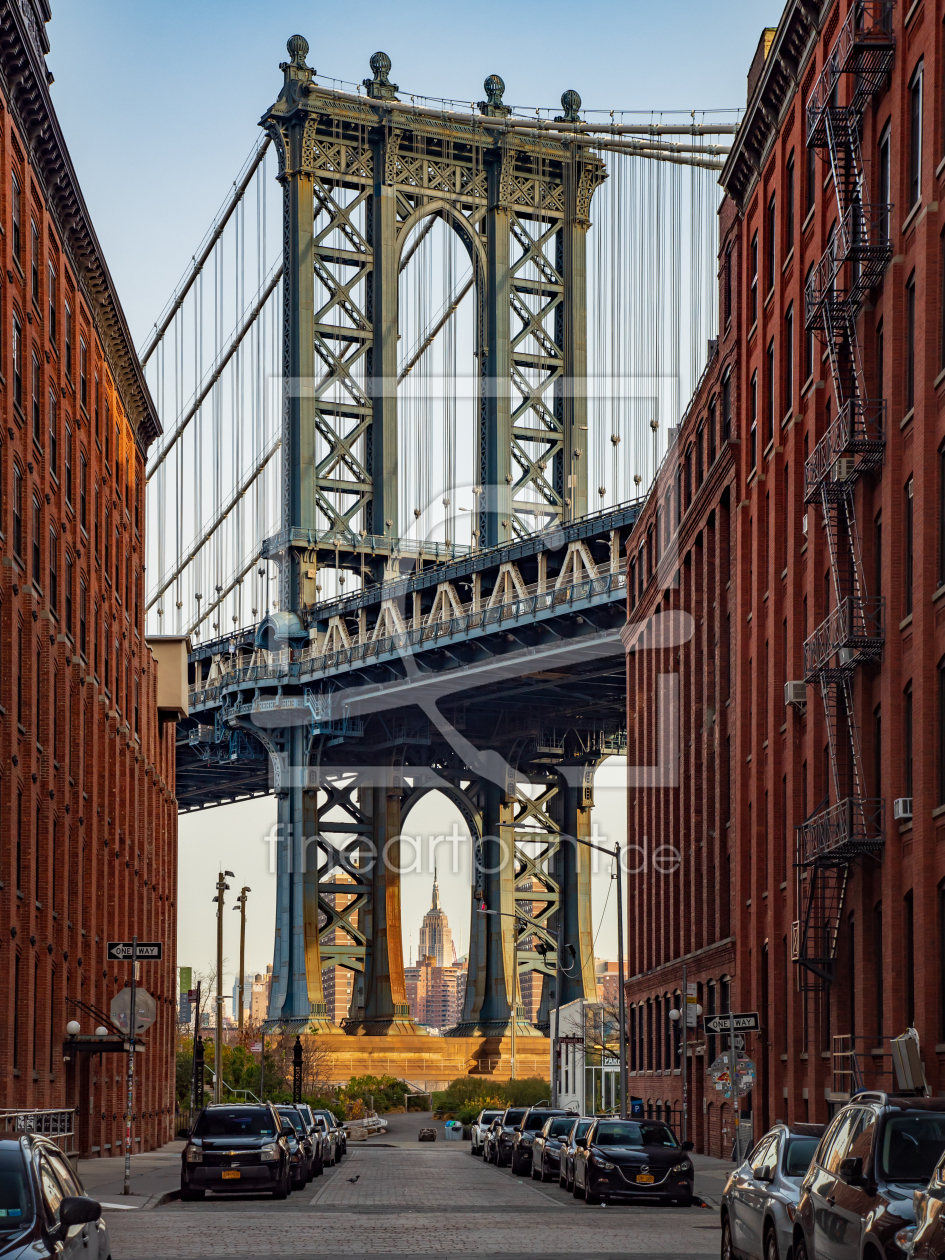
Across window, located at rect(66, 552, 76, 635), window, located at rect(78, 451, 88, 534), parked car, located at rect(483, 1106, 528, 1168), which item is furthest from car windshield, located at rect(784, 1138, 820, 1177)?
window, located at rect(78, 451, 88, 534)

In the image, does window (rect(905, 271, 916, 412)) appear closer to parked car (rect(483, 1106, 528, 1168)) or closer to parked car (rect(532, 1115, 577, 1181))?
parked car (rect(532, 1115, 577, 1181))

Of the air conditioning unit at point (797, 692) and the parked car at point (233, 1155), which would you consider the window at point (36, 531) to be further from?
the air conditioning unit at point (797, 692)

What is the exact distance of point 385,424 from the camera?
9656cm

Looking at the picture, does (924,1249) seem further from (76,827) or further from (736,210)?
(736,210)

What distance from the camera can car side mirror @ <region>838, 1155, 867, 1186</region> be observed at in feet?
45.5

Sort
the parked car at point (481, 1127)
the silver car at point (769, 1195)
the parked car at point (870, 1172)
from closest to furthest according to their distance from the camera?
the parked car at point (870, 1172)
the silver car at point (769, 1195)
the parked car at point (481, 1127)

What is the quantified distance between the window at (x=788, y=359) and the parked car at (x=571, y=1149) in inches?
668

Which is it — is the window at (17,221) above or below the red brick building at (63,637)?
above

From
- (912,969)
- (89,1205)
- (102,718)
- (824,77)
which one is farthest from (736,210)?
(89,1205)

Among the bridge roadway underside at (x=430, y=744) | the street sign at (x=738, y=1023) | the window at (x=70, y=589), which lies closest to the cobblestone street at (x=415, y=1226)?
the street sign at (x=738, y=1023)

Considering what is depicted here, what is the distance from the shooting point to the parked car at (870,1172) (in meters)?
13.4

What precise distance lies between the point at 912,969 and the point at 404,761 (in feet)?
244

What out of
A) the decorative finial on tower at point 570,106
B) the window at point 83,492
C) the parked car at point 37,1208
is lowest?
the parked car at point 37,1208

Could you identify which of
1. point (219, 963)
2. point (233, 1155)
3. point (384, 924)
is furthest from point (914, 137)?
point (384, 924)
